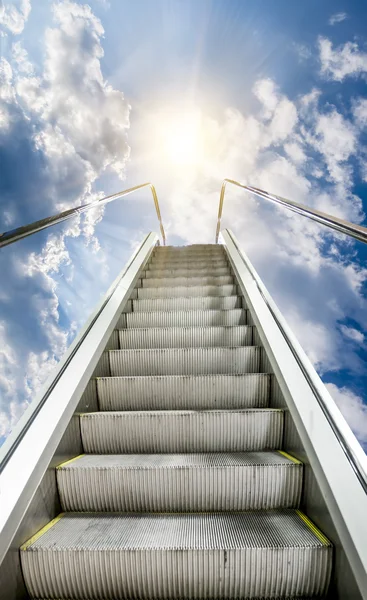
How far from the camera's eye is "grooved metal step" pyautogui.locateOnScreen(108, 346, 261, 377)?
253cm

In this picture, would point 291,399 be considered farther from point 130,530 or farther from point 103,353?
point 103,353

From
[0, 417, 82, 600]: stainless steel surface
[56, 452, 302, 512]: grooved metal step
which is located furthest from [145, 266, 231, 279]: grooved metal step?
[56, 452, 302, 512]: grooved metal step

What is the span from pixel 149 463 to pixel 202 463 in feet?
0.84

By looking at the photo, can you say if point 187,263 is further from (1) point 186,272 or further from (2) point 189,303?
(2) point 189,303

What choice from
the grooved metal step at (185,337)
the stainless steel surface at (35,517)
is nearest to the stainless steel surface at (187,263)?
the grooved metal step at (185,337)

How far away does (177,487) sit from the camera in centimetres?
166

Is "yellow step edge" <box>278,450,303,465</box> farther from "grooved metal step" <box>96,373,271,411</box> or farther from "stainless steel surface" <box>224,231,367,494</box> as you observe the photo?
"grooved metal step" <box>96,373,271,411</box>

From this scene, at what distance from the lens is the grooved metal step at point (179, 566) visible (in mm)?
1332

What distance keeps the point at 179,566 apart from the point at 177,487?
35 cm

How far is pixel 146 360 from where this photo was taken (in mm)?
2570

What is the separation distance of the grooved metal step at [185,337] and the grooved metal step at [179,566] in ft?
5.12

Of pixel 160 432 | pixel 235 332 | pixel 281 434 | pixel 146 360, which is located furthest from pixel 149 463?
pixel 235 332

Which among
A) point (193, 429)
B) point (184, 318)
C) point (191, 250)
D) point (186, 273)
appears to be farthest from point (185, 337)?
point (191, 250)

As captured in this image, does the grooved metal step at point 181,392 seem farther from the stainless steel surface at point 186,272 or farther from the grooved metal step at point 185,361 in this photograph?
the stainless steel surface at point 186,272
